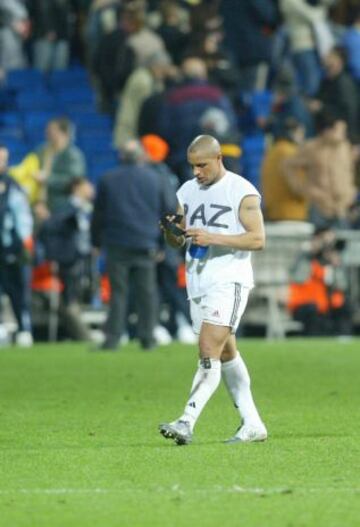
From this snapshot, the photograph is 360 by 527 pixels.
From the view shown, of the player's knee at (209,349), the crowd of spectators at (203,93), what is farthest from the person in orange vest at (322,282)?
the player's knee at (209,349)

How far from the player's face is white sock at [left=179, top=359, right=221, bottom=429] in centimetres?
116

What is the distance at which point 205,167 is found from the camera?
44.1ft

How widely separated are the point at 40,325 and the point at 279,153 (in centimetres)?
380

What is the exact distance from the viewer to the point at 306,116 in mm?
29578

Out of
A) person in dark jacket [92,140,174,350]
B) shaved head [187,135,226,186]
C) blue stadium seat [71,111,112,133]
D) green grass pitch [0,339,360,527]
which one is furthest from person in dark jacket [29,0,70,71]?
shaved head [187,135,226,186]

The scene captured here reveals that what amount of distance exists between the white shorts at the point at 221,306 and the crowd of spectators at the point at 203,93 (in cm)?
993

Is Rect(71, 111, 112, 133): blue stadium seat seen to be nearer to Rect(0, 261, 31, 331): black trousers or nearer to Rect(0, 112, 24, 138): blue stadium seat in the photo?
Rect(0, 112, 24, 138): blue stadium seat

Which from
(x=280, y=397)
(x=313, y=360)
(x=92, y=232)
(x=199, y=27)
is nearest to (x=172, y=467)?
(x=280, y=397)

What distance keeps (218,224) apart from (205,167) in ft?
1.26

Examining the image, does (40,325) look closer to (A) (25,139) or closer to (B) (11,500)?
(A) (25,139)

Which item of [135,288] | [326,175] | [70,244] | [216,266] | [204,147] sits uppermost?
[204,147]

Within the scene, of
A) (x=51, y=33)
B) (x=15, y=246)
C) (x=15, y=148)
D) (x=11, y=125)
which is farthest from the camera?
(x=51, y=33)

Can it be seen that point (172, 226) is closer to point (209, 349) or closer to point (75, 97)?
point (209, 349)

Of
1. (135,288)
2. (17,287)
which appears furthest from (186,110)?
(135,288)
